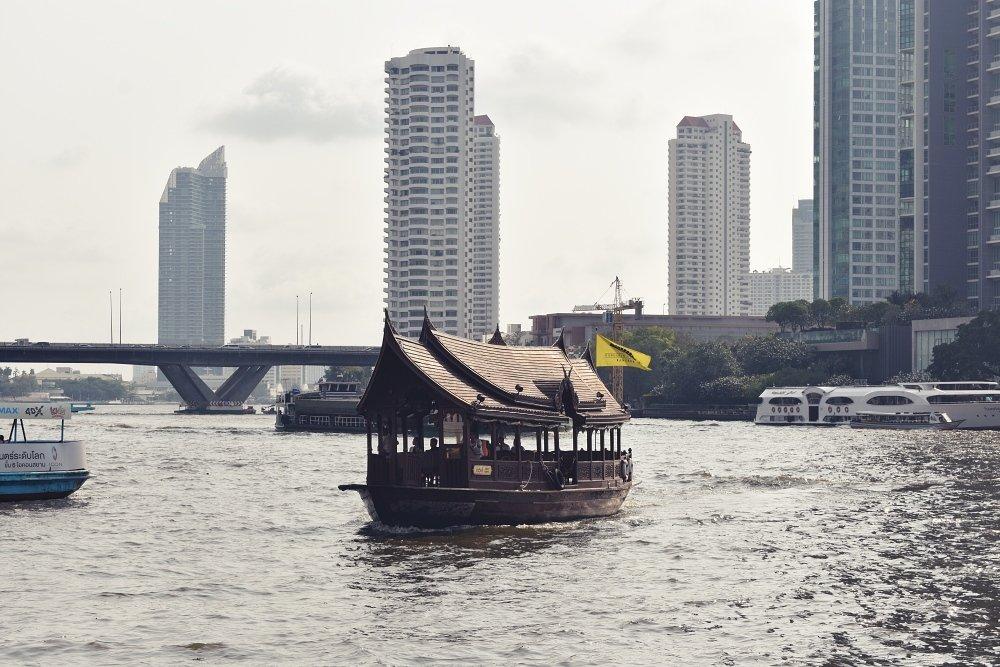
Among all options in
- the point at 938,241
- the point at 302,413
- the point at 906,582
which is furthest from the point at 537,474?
the point at 938,241

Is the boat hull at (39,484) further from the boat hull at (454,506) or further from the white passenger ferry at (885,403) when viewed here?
the white passenger ferry at (885,403)

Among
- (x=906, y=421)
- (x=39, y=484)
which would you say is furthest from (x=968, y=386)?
(x=39, y=484)

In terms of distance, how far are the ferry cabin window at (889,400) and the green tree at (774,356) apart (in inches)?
1745

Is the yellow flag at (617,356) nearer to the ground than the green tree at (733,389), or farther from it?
farther from it

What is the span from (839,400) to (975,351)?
14.8m

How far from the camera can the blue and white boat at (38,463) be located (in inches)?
1964

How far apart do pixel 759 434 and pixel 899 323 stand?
5252cm

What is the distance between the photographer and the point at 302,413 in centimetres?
13750

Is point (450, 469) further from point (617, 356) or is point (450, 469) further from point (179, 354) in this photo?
point (179, 354)

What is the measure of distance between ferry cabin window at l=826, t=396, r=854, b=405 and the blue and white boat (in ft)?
299

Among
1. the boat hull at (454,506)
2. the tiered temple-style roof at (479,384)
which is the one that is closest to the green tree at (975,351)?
the tiered temple-style roof at (479,384)

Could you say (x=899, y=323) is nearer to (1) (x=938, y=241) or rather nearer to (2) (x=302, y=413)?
(1) (x=938, y=241)

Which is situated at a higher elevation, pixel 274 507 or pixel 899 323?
pixel 899 323

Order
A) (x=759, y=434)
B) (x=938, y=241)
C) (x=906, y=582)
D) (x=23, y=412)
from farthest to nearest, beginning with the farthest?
(x=938, y=241)
(x=759, y=434)
(x=23, y=412)
(x=906, y=582)
